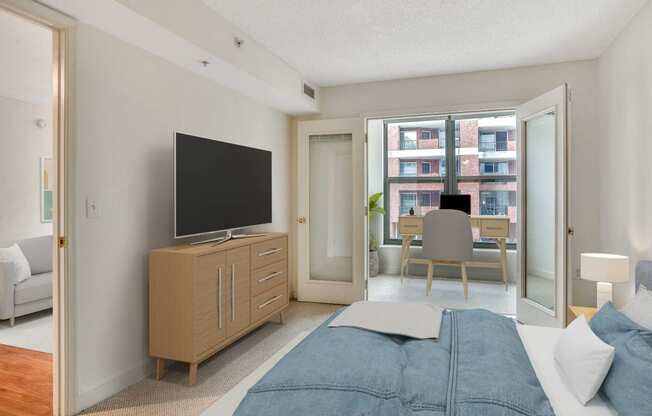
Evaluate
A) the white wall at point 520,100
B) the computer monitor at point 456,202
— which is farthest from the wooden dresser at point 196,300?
the computer monitor at point 456,202

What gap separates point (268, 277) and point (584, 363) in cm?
244

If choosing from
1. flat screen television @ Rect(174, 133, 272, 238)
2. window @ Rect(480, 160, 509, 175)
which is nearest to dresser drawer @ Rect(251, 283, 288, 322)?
flat screen television @ Rect(174, 133, 272, 238)

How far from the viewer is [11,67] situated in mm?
3441

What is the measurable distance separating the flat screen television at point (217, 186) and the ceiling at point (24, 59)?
1077 mm

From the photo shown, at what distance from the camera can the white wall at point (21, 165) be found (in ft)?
14.3

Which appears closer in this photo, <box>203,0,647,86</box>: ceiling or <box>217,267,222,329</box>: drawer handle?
<box>203,0,647,86</box>: ceiling

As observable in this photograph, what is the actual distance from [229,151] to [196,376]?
1656 millimetres

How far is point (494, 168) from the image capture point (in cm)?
585

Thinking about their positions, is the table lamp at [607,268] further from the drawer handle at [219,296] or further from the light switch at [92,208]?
the light switch at [92,208]

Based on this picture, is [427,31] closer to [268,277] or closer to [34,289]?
[268,277]

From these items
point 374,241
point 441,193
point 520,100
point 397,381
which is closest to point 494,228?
point 441,193

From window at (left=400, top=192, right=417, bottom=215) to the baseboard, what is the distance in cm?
451

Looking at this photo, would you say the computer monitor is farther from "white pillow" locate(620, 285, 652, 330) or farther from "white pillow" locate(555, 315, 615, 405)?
"white pillow" locate(555, 315, 615, 405)

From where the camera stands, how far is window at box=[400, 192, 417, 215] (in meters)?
6.30
